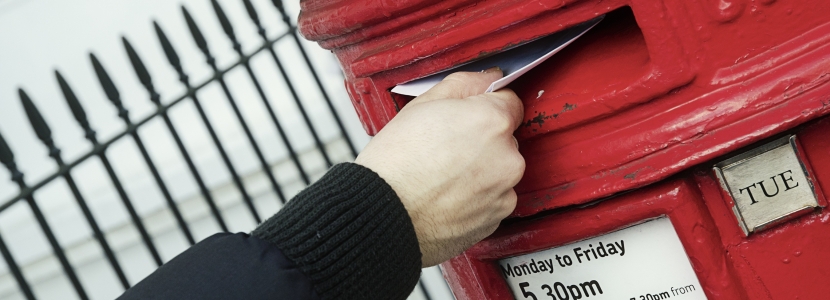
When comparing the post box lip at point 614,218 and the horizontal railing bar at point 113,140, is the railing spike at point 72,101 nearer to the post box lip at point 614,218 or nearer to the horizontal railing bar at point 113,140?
the horizontal railing bar at point 113,140

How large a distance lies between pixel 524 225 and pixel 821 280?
417 millimetres

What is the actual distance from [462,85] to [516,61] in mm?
92

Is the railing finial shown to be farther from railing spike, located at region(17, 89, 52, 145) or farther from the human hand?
the human hand

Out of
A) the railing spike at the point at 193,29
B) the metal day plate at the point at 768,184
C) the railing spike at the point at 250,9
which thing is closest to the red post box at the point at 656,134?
the metal day plate at the point at 768,184

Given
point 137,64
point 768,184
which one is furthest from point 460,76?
point 137,64

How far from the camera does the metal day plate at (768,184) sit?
99 cm

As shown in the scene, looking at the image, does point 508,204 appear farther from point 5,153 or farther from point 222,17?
point 222,17

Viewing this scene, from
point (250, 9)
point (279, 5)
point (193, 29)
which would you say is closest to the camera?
point (193, 29)

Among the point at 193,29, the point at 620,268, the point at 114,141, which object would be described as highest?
the point at 193,29

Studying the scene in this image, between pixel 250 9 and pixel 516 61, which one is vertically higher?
pixel 250 9

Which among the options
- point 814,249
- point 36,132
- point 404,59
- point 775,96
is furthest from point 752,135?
point 36,132

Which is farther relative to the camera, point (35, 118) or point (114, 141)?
point (114, 141)

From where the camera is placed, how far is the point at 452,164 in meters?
1.06

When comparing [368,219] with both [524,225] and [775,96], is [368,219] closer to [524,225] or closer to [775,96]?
[524,225]
